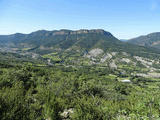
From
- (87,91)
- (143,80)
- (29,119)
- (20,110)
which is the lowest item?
(143,80)

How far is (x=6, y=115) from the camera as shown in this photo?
18391mm

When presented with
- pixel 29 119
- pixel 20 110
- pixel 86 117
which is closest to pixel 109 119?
pixel 86 117

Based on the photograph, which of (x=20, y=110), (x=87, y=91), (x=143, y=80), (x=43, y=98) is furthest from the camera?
(x=143, y=80)

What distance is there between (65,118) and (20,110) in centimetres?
1191

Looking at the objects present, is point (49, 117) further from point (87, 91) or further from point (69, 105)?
point (87, 91)

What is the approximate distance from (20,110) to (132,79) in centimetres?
18188

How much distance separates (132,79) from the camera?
575 feet

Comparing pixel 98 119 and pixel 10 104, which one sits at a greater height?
pixel 10 104

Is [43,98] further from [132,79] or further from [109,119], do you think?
[132,79]

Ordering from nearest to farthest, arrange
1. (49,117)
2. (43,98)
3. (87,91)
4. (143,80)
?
(49,117), (43,98), (87,91), (143,80)

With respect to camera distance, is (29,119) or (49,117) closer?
(29,119)

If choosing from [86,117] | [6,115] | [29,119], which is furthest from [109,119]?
[6,115]

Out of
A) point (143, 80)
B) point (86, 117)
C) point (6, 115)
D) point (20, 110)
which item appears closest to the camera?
point (6, 115)

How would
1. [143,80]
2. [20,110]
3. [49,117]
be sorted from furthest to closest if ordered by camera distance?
[143,80]
[49,117]
[20,110]
